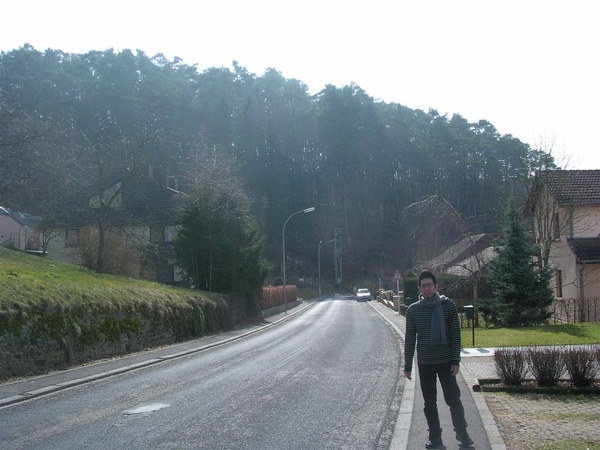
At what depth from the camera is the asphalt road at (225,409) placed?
315 inches

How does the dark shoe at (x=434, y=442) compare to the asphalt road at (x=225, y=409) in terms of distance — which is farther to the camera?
the asphalt road at (x=225, y=409)

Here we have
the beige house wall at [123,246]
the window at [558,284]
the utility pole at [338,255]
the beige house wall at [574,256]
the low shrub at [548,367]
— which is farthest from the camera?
the utility pole at [338,255]

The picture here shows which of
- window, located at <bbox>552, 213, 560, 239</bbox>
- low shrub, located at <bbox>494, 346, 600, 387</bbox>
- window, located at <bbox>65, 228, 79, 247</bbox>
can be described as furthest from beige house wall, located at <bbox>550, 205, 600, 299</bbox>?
window, located at <bbox>65, 228, 79, 247</bbox>

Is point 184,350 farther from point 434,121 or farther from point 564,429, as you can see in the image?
point 434,121

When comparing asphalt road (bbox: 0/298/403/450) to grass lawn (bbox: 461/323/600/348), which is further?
grass lawn (bbox: 461/323/600/348)

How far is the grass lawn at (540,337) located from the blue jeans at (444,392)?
11.4 meters

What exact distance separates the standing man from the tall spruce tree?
2104 cm

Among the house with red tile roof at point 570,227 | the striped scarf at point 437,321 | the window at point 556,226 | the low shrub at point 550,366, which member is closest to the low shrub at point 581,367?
the low shrub at point 550,366

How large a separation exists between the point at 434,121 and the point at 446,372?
8077 cm

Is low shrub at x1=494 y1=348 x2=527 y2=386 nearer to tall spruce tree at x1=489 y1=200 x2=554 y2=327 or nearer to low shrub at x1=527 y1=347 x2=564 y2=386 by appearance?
low shrub at x1=527 y1=347 x2=564 y2=386

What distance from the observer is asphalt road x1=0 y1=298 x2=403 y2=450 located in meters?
8.00

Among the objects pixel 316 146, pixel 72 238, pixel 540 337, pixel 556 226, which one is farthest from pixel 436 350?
pixel 316 146

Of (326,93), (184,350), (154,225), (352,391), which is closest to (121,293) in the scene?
(184,350)

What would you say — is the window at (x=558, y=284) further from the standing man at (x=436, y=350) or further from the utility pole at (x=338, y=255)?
the utility pole at (x=338, y=255)
